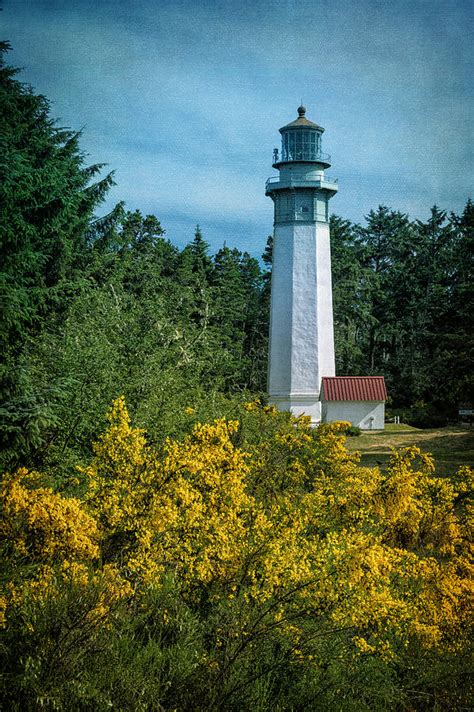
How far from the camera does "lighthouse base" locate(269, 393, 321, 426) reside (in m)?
32.5

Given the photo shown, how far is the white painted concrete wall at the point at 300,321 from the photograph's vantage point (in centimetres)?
3219

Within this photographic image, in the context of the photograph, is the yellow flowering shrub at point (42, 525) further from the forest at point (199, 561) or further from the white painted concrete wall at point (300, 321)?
the white painted concrete wall at point (300, 321)

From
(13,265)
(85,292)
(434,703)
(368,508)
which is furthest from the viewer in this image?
(85,292)

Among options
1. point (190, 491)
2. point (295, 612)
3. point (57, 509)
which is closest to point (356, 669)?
point (295, 612)

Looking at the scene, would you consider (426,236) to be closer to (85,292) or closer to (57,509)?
(85,292)

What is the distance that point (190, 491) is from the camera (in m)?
6.79

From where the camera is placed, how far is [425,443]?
27875mm

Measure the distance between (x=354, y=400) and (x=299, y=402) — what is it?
2219 millimetres

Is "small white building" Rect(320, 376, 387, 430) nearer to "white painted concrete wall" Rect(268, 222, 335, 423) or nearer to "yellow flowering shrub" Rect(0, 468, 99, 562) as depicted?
"white painted concrete wall" Rect(268, 222, 335, 423)

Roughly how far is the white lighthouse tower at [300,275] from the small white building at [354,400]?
1.39 ft

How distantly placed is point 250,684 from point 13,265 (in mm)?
7490

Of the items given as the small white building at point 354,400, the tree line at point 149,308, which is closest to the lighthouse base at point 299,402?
the small white building at point 354,400

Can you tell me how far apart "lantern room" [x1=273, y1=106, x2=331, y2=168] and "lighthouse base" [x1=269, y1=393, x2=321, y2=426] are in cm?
920

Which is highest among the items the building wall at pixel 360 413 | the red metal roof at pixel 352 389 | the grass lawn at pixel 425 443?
the red metal roof at pixel 352 389
